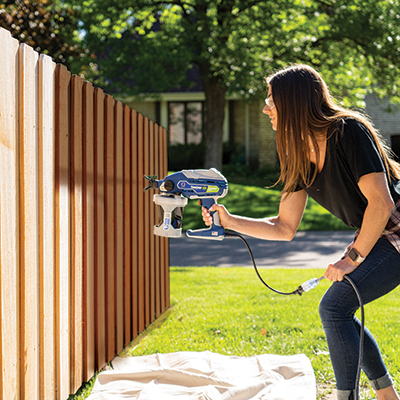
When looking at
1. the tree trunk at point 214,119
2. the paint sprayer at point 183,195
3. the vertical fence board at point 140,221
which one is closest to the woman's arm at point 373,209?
the paint sprayer at point 183,195

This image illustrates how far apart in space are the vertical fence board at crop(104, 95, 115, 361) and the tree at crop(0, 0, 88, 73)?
1352cm

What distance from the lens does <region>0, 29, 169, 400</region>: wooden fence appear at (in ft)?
7.44

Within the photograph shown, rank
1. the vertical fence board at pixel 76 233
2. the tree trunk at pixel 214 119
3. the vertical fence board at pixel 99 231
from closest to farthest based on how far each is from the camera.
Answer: the vertical fence board at pixel 76 233
the vertical fence board at pixel 99 231
the tree trunk at pixel 214 119

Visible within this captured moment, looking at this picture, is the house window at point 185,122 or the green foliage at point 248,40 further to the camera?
the house window at point 185,122

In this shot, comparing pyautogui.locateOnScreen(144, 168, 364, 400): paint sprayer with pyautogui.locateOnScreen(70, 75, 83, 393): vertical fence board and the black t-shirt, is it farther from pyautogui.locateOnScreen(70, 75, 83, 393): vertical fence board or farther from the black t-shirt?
pyautogui.locateOnScreen(70, 75, 83, 393): vertical fence board

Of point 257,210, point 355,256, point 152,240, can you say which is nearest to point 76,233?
point 355,256

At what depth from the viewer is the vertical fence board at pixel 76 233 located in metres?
2.94

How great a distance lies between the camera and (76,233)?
9.80ft

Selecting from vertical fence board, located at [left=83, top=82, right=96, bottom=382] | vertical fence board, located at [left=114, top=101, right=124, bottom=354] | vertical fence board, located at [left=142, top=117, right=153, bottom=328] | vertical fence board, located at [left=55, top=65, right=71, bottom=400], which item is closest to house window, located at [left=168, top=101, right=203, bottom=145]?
vertical fence board, located at [left=142, top=117, right=153, bottom=328]

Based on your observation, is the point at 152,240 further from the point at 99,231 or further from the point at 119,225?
the point at 99,231

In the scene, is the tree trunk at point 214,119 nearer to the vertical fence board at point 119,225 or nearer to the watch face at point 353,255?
the vertical fence board at point 119,225

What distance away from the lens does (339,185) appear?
234 centimetres

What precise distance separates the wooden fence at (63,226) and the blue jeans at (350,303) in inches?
56.1

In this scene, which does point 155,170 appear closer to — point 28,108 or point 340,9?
point 28,108
